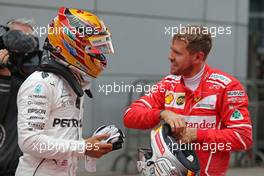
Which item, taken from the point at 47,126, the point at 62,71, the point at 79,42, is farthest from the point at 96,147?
the point at 79,42

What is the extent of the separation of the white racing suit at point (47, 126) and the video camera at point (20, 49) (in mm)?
560

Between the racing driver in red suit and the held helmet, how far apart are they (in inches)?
2.4

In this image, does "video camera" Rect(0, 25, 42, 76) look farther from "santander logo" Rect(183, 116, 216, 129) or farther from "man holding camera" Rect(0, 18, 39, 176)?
"santander logo" Rect(183, 116, 216, 129)

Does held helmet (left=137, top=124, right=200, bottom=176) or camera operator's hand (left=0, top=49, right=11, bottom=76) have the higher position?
camera operator's hand (left=0, top=49, right=11, bottom=76)

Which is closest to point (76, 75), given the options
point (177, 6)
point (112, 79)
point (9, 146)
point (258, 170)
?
point (9, 146)

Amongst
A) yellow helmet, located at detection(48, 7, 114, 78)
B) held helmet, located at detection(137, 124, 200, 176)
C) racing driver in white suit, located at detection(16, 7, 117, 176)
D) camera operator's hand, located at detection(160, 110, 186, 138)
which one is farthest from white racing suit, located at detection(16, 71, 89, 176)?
camera operator's hand, located at detection(160, 110, 186, 138)

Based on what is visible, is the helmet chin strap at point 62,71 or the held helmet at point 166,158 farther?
the helmet chin strap at point 62,71

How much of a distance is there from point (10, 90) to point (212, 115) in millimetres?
1192

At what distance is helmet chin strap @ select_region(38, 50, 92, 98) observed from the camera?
10.1 feet

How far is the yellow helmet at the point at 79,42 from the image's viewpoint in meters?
3.08

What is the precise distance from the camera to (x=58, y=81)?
3.09 m

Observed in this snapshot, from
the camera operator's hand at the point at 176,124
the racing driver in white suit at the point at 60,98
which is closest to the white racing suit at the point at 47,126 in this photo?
the racing driver in white suit at the point at 60,98

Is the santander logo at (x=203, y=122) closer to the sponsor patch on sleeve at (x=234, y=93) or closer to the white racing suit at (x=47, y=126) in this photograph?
the sponsor patch on sleeve at (x=234, y=93)

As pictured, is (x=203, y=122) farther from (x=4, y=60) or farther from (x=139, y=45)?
(x=139, y=45)
